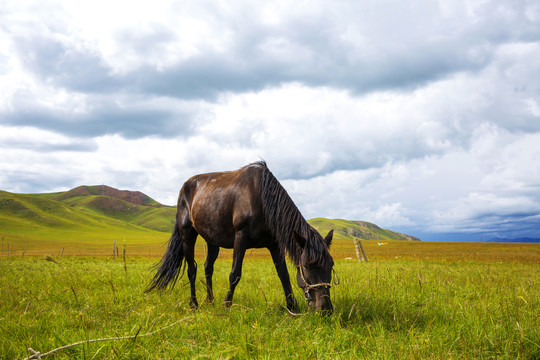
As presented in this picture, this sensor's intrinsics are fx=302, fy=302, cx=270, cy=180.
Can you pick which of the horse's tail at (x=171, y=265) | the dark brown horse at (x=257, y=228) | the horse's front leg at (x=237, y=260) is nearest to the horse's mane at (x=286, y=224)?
the dark brown horse at (x=257, y=228)

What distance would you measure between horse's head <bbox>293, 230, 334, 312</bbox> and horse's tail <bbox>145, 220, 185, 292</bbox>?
423 centimetres

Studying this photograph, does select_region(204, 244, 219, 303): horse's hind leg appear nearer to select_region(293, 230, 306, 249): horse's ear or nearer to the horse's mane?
the horse's mane

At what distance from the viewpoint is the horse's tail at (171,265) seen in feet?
24.8

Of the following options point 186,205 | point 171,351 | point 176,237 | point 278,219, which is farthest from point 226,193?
point 171,351

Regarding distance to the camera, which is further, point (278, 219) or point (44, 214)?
point (44, 214)

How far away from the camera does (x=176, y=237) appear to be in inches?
315

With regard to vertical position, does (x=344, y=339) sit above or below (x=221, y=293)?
above

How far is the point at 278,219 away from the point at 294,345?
231cm

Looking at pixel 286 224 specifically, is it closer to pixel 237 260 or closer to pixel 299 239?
pixel 299 239

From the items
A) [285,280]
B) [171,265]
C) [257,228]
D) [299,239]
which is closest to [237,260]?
[257,228]

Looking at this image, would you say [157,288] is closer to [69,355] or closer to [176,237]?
[176,237]

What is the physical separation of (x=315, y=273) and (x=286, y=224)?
1041 millimetres

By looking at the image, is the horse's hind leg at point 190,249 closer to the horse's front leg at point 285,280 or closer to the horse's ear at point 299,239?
the horse's front leg at point 285,280

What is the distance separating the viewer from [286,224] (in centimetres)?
529
